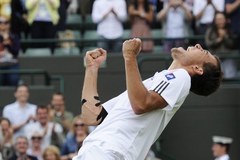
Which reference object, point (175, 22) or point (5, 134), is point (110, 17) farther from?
point (5, 134)

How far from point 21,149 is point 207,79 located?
21.2 ft

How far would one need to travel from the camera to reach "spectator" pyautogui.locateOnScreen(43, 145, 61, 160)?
12281 millimetres

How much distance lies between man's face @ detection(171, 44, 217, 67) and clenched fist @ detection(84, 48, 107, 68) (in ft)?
2.11

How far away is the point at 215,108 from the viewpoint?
1528 centimetres

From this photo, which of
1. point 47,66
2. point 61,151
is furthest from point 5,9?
point 61,151

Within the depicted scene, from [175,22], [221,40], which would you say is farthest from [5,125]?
[221,40]

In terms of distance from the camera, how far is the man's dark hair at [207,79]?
20.8 ft

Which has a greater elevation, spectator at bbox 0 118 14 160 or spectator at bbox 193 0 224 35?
spectator at bbox 193 0 224 35

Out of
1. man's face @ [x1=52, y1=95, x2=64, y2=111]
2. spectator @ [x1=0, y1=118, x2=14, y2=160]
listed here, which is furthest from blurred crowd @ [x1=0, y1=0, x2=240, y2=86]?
spectator @ [x1=0, y1=118, x2=14, y2=160]

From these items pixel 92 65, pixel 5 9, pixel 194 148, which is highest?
pixel 92 65

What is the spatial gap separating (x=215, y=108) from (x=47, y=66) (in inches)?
114

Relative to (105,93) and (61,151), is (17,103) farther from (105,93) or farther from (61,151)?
(105,93)

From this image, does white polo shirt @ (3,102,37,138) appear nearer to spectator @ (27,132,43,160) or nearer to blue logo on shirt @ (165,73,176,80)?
spectator @ (27,132,43,160)

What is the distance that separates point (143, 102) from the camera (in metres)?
6.08
